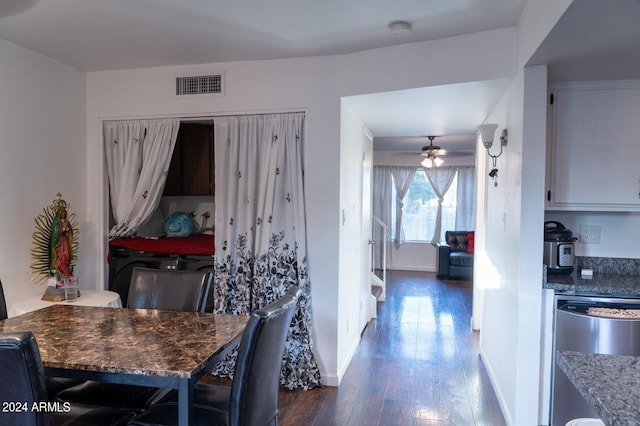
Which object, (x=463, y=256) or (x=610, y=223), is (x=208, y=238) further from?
(x=463, y=256)

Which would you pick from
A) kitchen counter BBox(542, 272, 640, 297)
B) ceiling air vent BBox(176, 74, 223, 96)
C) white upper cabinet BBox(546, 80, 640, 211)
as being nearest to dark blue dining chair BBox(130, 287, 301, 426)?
kitchen counter BBox(542, 272, 640, 297)

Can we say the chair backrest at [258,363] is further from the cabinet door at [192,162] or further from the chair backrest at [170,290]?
the cabinet door at [192,162]

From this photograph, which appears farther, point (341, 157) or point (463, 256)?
point (463, 256)

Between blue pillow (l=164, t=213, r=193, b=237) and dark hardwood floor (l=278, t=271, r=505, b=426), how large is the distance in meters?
1.97

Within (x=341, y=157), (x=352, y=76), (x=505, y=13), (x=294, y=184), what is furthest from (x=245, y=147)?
(x=505, y=13)

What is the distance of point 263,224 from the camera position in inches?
125

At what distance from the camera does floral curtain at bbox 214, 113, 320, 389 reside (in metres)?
3.11

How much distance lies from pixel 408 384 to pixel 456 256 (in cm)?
461

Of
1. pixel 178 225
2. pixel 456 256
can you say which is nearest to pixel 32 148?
pixel 178 225

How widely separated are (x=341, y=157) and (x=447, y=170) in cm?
574

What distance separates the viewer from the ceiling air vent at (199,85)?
327 centimetres

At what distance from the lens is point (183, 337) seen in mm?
1834

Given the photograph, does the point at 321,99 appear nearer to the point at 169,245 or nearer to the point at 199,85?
the point at 199,85

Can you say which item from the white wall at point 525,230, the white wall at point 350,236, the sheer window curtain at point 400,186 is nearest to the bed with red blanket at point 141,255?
the white wall at point 350,236
